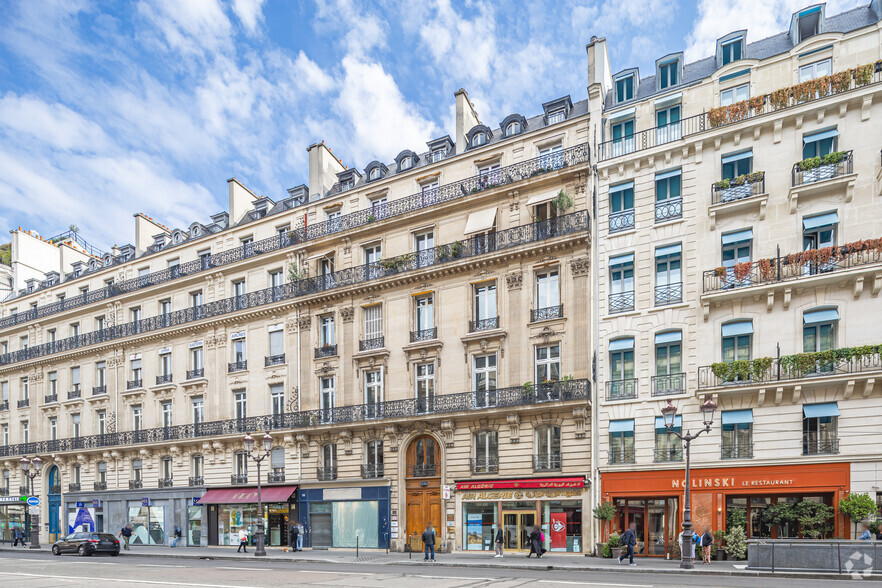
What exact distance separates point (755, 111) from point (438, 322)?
50.2ft

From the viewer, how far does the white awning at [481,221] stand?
29438 mm

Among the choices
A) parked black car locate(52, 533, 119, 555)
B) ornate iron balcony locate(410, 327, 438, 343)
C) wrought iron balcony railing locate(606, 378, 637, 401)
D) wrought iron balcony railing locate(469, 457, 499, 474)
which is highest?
ornate iron balcony locate(410, 327, 438, 343)

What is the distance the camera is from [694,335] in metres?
24.8

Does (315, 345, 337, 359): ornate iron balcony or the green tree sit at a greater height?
(315, 345, 337, 359): ornate iron balcony

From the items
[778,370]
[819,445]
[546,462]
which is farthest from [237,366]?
[819,445]

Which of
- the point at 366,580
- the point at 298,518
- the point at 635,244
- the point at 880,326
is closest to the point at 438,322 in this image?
the point at 635,244

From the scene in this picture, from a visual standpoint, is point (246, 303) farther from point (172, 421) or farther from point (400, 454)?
point (400, 454)

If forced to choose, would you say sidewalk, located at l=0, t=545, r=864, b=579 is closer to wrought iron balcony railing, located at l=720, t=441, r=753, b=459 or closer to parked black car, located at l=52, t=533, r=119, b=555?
parked black car, located at l=52, t=533, r=119, b=555

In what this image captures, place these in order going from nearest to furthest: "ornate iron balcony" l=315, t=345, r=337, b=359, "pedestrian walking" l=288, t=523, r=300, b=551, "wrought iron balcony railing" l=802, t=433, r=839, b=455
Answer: "wrought iron balcony railing" l=802, t=433, r=839, b=455
"pedestrian walking" l=288, t=523, r=300, b=551
"ornate iron balcony" l=315, t=345, r=337, b=359

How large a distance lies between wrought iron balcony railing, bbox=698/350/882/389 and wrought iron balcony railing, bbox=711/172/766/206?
19.9ft

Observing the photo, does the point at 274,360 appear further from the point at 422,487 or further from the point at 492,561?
the point at 492,561

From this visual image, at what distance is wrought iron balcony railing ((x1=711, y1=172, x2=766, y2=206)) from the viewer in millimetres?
24281

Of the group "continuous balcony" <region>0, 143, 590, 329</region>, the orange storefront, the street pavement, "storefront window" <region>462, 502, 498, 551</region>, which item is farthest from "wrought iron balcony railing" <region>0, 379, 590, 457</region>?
"continuous balcony" <region>0, 143, 590, 329</region>

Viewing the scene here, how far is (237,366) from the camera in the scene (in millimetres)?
36188
